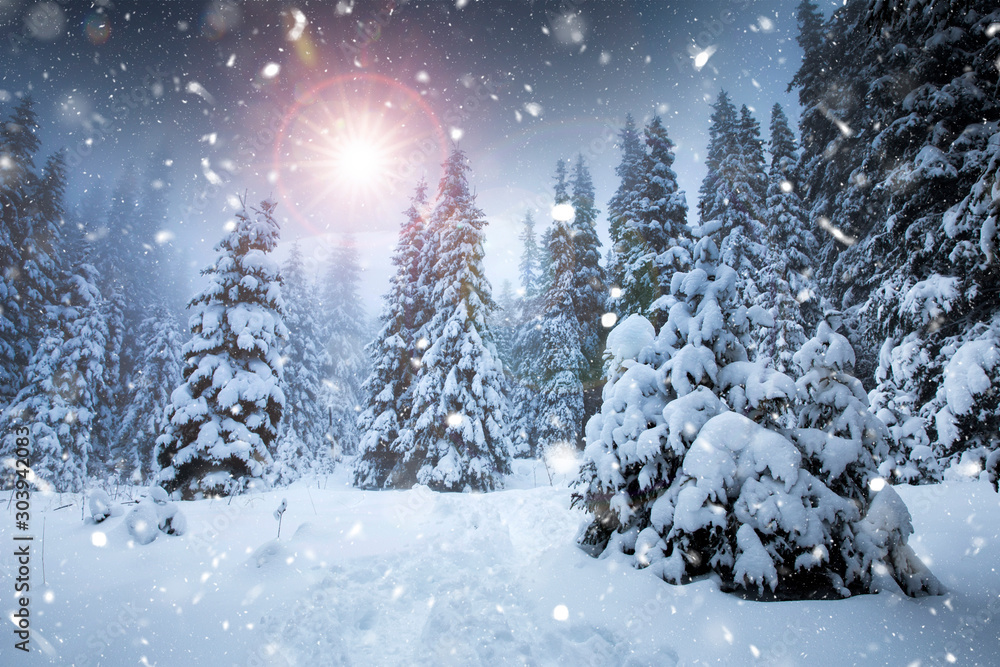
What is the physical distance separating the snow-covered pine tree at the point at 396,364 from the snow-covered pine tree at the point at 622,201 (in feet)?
28.5

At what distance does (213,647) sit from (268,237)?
12.6 meters

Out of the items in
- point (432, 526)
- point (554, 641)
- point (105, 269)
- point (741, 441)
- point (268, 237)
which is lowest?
point (432, 526)

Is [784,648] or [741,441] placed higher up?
[741,441]

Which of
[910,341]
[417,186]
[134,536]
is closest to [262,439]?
[134,536]

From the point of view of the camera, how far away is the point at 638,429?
5113mm

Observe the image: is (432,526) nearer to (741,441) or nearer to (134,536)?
(134,536)

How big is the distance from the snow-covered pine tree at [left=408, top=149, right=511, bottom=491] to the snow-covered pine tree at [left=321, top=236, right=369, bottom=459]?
14.8 m

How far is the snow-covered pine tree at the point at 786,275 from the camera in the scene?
1612 cm

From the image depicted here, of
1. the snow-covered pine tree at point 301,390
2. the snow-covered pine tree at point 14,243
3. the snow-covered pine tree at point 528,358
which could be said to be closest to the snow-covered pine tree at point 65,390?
the snow-covered pine tree at point 14,243

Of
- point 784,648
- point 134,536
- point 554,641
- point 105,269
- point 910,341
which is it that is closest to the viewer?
point 784,648

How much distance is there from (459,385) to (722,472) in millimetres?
11276

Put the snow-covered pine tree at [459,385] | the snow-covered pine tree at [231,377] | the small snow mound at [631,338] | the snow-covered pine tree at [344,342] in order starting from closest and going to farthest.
Answer: the small snow mound at [631,338]
the snow-covered pine tree at [231,377]
the snow-covered pine tree at [459,385]
the snow-covered pine tree at [344,342]

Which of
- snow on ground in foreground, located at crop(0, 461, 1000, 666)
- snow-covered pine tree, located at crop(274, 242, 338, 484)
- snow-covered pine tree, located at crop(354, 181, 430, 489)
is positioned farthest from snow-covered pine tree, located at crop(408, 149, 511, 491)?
snow-covered pine tree, located at crop(274, 242, 338, 484)

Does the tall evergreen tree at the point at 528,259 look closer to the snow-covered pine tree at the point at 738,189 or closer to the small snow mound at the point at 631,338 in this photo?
the snow-covered pine tree at the point at 738,189
